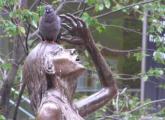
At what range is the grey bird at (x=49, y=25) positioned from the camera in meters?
2.15

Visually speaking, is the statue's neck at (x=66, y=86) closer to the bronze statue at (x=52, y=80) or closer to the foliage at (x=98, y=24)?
the bronze statue at (x=52, y=80)

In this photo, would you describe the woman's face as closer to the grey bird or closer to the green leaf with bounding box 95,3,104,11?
the grey bird

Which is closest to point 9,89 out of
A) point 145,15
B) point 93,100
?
point 145,15

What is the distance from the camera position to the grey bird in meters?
2.15

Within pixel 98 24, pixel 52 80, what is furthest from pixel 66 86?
pixel 98 24

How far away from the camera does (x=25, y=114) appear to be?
7.83m

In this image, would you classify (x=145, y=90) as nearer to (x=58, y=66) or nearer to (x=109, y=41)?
(x=109, y=41)

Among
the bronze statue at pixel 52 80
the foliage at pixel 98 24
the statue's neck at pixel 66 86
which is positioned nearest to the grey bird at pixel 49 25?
the bronze statue at pixel 52 80

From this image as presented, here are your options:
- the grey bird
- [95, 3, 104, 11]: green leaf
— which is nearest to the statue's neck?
the grey bird

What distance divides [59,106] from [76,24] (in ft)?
1.30

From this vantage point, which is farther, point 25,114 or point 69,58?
point 25,114

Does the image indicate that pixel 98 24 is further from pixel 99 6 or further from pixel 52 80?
pixel 52 80

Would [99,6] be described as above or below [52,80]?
above

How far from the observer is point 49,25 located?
2.15 metres
